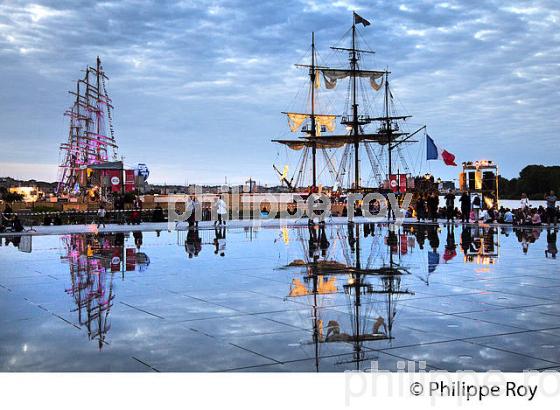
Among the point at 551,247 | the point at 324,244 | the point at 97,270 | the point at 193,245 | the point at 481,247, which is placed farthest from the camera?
the point at 193,245

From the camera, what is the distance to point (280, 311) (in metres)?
8.70

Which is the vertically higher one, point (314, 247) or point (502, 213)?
point (502, 213)

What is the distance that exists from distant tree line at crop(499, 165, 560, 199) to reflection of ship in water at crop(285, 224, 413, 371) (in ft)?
132

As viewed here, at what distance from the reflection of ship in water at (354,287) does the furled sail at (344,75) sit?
162 ft

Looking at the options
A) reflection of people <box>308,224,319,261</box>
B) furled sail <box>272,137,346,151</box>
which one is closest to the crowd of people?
reflection of people <box>308,224,319,261</box>

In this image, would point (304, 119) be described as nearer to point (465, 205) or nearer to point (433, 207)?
point (433, 207)

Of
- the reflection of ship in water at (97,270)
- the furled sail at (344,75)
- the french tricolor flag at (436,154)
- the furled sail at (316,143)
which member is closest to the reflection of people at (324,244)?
the reflection of ship in water at (97,270)

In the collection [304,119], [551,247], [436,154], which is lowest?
[551,247]

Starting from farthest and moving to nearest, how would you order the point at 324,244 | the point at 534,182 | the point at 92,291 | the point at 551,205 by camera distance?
the point at 534,182, the point at 551,205, the point at 324,244, the point at 92,291

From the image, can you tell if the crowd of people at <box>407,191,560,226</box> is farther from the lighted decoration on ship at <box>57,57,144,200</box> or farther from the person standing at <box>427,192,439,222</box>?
the lighted decoration on ship at <box>57,57,144,200</box>

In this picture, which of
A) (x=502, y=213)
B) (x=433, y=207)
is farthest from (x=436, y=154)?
(x=502, y=213)

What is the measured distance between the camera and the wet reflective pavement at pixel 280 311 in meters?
6.32

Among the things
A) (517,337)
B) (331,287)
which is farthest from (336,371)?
(331,287)

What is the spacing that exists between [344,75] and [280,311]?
199 feet
